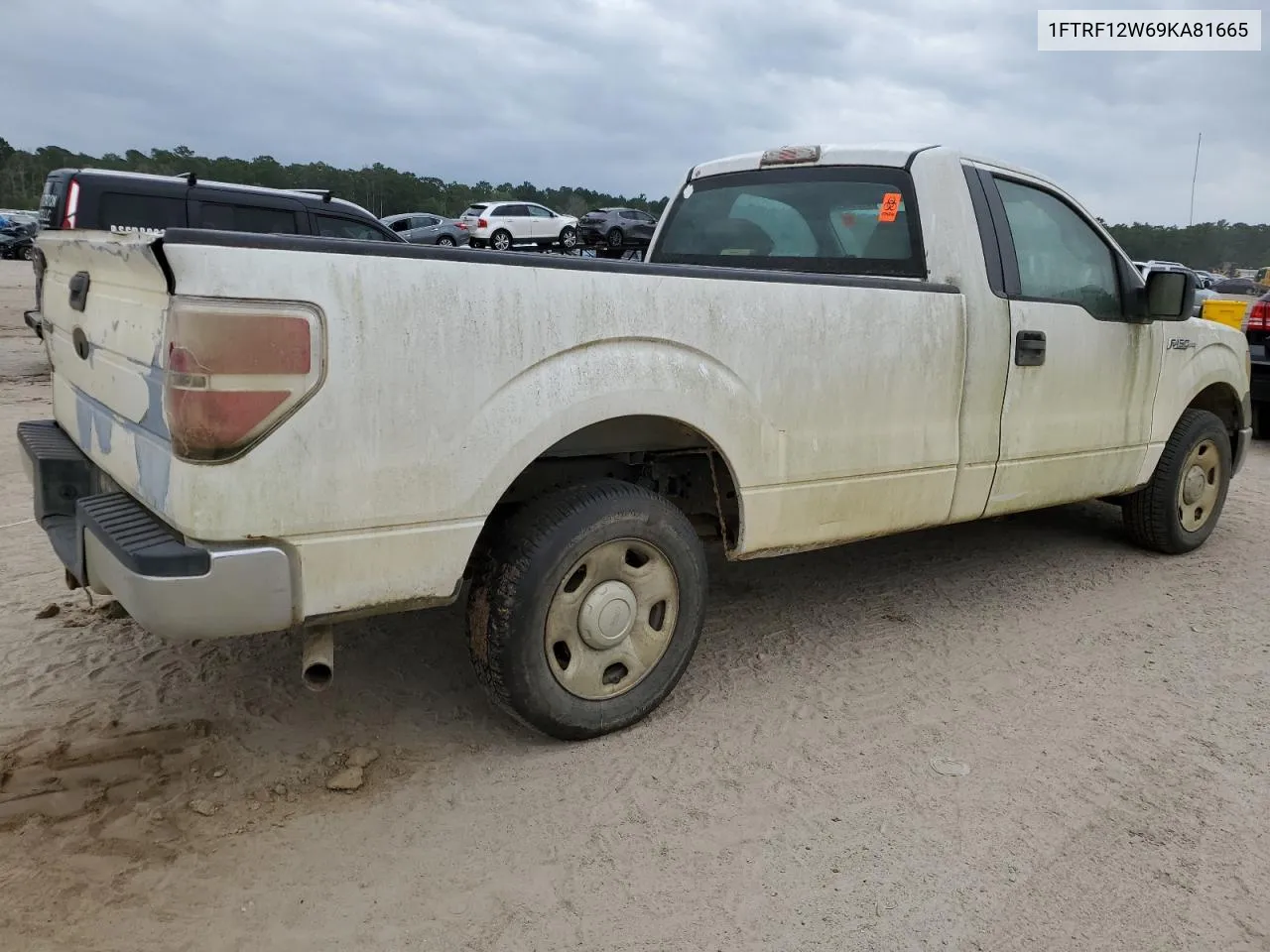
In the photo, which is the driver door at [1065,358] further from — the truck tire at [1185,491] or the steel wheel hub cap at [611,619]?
the steel wheel hub cap at [611,619]

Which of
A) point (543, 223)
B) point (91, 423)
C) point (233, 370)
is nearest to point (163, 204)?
point (91, 423)

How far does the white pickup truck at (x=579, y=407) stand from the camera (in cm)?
236

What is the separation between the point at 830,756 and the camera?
315 centimetres

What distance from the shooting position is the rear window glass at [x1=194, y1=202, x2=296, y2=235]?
29.6 feet

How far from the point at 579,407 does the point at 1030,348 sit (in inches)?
88.0

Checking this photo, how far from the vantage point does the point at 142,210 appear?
28.7 ft

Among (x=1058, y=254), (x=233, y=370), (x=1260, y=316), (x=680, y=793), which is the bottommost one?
(x=680, y=793)

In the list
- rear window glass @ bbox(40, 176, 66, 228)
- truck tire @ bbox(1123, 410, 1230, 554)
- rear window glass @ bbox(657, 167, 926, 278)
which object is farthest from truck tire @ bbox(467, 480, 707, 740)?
rear window glass @ bbox(40, 176, 66, 228)

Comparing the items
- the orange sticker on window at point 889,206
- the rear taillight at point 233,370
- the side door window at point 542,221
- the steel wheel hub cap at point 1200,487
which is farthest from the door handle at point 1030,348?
the side door window at point 542,221

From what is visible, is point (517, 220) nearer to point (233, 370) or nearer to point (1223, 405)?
point (1223, 405)

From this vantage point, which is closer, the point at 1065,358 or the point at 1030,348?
the point at 1030,348

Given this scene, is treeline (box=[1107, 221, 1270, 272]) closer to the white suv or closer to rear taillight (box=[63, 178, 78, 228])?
the white suv

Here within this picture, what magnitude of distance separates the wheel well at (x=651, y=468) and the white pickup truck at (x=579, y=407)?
0.5 inches

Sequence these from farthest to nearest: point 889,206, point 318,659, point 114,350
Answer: point 889,206, point 114,350, point 318,659
